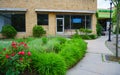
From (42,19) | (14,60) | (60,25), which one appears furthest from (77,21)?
(14,60)

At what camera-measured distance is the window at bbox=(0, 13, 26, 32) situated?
2942cm

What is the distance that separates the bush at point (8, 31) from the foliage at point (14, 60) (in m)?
20.5

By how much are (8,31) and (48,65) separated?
68.8ft

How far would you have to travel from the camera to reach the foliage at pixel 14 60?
22.6ft

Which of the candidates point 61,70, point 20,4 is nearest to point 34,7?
point 20,4

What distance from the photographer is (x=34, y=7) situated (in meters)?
29.4

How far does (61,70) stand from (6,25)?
21932mm

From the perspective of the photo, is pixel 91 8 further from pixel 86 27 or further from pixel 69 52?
pixel 69 52

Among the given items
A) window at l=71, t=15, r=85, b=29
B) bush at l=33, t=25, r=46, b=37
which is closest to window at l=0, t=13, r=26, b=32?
bush at l=33, t=25, r=46, b=37

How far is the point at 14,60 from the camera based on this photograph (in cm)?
691

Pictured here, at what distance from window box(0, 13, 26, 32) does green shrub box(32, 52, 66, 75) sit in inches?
876

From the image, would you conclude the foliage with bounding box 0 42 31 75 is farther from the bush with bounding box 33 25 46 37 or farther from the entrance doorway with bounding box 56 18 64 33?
the entrance doorway with bounding box 56 18 64 33

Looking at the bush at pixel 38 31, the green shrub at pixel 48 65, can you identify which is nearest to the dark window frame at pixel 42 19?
the bush at pixel 38 31

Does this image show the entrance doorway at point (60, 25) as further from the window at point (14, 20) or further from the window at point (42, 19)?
the window at point (14, 20)
